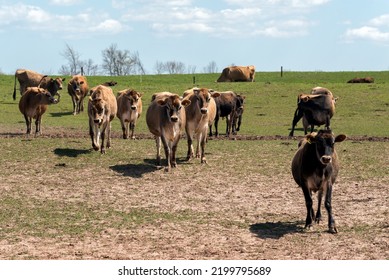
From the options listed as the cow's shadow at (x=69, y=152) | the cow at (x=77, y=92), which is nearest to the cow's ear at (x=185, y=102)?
the cow's shadow at (x=69, y=152)

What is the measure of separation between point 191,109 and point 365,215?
6.69 metres

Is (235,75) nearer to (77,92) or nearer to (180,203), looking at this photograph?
(77,92)

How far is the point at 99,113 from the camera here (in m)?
17.7

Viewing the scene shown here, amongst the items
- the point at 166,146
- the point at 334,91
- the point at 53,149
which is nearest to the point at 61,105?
the point at 334,91

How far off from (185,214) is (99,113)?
653 cm

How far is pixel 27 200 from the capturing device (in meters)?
12.8

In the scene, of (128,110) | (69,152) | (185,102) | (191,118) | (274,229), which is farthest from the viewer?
(128,110)

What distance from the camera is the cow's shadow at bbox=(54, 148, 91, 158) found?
17.6 meters

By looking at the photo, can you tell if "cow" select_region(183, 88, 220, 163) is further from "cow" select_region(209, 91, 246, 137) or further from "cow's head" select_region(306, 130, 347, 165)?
"cow" select_region(209, 91, 246, 137)

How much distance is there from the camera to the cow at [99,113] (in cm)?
1764

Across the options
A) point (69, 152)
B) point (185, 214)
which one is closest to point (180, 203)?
point (185, 214)

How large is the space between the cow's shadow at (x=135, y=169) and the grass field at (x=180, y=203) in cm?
4

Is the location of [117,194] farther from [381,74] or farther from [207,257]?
[381,74]

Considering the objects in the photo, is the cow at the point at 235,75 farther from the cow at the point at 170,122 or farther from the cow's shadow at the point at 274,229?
the cow's shadow at the point at 274,229
